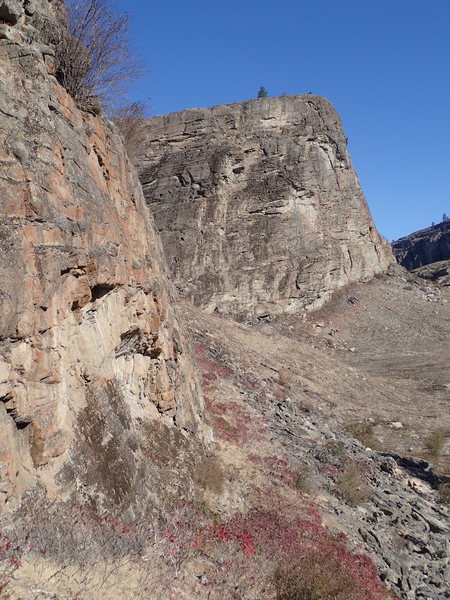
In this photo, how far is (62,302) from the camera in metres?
5.46

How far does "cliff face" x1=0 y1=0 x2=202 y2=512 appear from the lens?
4.68m

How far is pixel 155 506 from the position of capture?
593cm

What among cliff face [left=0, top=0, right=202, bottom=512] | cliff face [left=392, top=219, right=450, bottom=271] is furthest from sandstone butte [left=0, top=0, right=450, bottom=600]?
cliff face [left=392, top=219, right=450, bottom=271]

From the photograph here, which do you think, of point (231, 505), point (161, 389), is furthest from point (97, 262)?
point (231, 505)

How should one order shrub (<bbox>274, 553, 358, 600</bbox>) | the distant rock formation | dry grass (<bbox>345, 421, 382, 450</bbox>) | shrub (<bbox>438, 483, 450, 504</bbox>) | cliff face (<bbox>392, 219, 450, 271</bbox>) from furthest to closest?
cliff face (<bbox>392, 219, 450, 271</bbox>), the distant rock formation, dry grass (<bbox>345, 421, 382, 450</bbox>), shrub (<bbox>438, 483, 450, 504</bbox>), shrub (<bbox>274, 553, 358, 600</bbox>)

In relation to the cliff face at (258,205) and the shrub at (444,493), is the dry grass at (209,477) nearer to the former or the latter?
the shrub at (444,493)

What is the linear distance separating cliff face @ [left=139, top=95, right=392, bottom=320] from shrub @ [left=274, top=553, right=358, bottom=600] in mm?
23813

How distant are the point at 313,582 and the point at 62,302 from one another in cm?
491

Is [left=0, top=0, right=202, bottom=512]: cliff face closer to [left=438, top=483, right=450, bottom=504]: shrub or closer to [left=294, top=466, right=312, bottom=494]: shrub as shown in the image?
[left=294, top=466, right=312, bottom=494]: shrub

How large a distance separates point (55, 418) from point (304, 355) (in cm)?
1685

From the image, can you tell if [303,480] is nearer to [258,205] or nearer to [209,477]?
[209,477]

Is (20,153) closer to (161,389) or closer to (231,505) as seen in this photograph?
(161,389)

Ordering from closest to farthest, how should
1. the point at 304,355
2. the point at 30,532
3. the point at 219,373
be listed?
the point at 30,532 < the point at 219,373 < the point at 304,355

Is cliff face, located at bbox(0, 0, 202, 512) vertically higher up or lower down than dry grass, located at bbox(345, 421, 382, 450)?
higher up
